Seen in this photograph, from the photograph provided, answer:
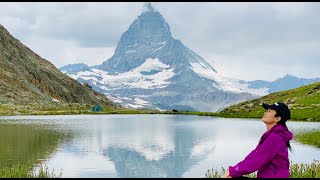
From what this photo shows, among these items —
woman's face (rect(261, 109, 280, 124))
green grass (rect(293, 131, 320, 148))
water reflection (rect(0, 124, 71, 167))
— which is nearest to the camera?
woman's face (rect(261, 109, 280, 124))

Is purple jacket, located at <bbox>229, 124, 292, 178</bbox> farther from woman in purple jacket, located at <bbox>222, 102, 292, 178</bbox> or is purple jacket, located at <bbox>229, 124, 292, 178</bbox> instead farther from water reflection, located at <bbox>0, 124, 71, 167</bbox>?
water reflection, located at <bbox>0, 124, 71, 167</bbox>

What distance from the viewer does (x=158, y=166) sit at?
46.8 m

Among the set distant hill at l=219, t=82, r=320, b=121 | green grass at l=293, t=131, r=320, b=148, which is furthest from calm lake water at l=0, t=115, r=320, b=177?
distant hill at l=219, t=82, r=320, b=121

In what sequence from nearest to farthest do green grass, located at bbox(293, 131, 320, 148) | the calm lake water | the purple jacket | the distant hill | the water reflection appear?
the purple jacket, the calm lake water, the water reflection, green grass, located at bbox(293, 131, 320, 148), the distant hill

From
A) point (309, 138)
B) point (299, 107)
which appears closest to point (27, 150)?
point (309, 138)

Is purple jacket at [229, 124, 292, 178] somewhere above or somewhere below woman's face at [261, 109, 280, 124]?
below

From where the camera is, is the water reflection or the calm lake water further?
the water reflection

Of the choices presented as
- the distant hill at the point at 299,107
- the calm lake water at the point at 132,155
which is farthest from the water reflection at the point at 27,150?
the distant hill at the point at 299,107

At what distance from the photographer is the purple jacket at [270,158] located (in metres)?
13.7

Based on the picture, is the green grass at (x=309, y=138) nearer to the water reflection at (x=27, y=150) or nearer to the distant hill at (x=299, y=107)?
the water reflection at (x=27, y=150)

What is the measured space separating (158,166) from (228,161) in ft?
24.3

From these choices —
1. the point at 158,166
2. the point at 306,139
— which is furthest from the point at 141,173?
the point at 306,139

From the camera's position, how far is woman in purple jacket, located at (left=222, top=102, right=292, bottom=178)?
13.7m

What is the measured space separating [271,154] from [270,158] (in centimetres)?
14
